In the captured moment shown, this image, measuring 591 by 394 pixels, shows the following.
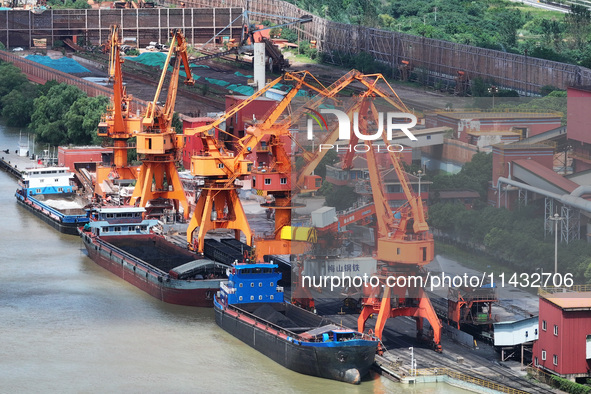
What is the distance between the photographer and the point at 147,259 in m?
54.2

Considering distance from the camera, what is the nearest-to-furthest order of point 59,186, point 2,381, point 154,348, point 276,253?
point 2,381, point 154,348, point 276,253, point 59,186

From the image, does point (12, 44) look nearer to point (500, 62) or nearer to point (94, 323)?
point (500, 62)

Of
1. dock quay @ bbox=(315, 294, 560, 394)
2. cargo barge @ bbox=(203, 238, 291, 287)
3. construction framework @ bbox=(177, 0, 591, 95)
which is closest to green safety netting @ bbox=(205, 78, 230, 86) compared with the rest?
construction framework @ bbox=(177, 0, 591, 95)

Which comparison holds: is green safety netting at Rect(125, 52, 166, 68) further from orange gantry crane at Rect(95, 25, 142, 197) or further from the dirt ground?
orange gantry crane at Rect(95, 25, 142, 197)

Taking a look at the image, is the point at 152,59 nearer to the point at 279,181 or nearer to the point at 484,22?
the point at 484,22

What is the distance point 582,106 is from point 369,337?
12705 millimetres

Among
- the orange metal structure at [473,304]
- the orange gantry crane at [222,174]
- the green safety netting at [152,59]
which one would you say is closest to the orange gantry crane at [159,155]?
the orange gantry crane at [222,174]

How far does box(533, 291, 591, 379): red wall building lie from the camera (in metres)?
38.2

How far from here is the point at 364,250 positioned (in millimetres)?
44625

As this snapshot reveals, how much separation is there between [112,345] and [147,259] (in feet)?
34.6

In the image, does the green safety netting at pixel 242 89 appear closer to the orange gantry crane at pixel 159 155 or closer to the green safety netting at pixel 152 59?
the green safety netting at pixel 152 59

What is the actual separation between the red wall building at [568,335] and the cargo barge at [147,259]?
13751mm

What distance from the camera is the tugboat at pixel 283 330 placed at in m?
40.2

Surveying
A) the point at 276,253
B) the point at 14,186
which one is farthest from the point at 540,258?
the point at 14,186
